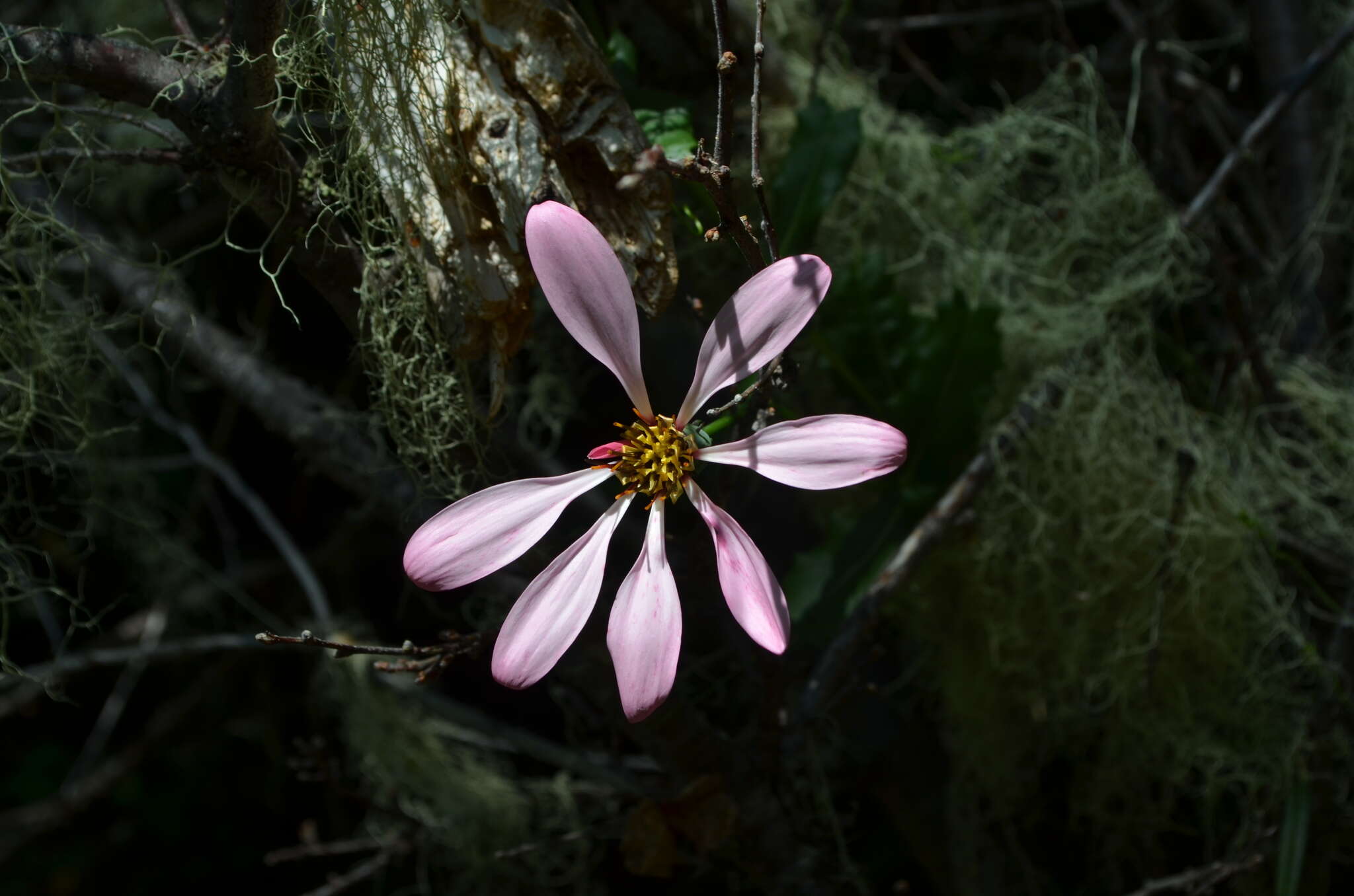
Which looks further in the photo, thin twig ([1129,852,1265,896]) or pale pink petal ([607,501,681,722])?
thin twig ([1129,852,1265,896])

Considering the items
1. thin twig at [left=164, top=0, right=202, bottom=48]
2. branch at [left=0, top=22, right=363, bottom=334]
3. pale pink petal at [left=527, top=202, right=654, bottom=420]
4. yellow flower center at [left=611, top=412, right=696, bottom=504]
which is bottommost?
yellow flower center at [left=611, top=412, right=696, bottom=504]

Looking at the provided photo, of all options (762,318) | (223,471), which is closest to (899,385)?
(762,318)

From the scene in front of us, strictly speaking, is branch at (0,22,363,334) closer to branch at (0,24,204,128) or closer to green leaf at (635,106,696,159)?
branch at (0,24,204,128)

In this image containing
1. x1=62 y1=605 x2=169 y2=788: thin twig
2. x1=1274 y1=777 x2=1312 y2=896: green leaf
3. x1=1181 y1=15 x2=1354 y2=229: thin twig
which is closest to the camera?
x1=1274 y1=777 x2=1312 y2=896: green leaf

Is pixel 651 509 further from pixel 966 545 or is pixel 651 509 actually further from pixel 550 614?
pixel 966 545

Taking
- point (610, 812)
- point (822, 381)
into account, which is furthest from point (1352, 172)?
point (610, 812)

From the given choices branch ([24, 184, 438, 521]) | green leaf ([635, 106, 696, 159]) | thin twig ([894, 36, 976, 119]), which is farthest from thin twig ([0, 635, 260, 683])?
thin twig ([894, 36, 976, 119])

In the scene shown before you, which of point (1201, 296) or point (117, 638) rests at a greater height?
point (117, 638)

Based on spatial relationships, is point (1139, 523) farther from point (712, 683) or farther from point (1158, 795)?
point (712, 683)

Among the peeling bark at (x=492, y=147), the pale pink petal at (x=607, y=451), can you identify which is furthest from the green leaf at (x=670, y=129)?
the pale pink petal at (x=607, y=451)
